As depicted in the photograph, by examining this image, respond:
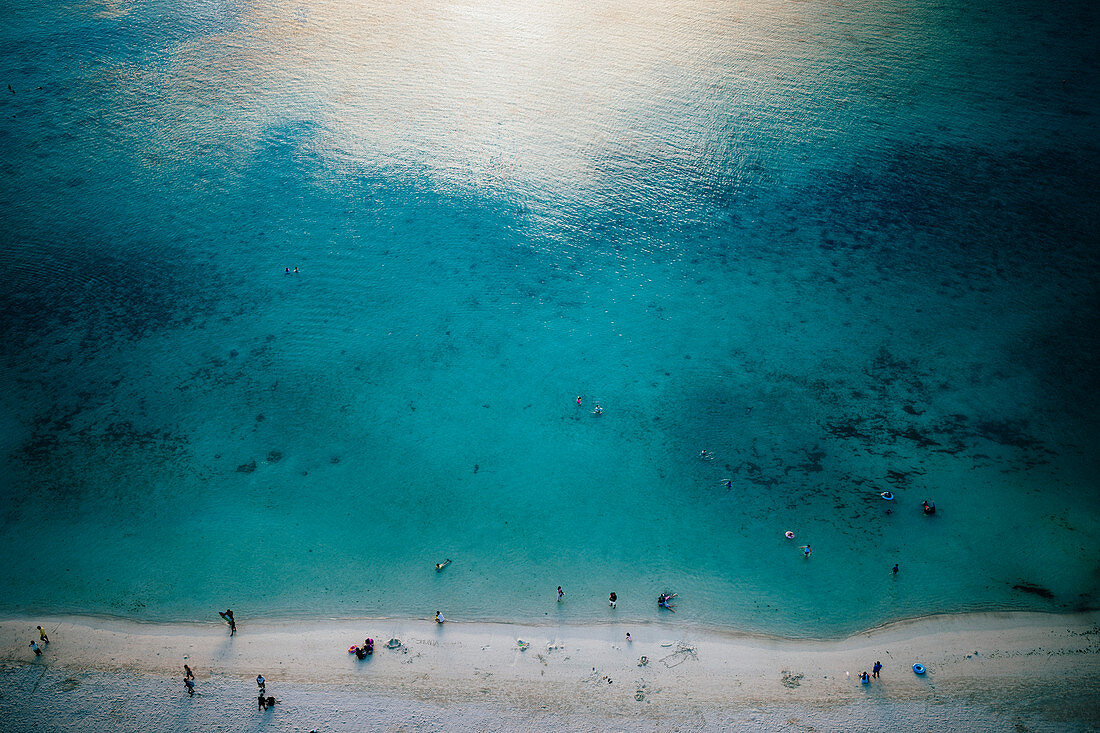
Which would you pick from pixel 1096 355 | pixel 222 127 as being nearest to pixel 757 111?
pixel 1096 355

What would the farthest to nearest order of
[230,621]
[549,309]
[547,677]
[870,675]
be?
1. [549,309]
2. [230,621]
3. [547,677]
4. [870,675]

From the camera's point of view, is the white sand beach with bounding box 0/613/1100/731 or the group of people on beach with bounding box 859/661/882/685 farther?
the group of people on beach with bounding box 859/661/882/685

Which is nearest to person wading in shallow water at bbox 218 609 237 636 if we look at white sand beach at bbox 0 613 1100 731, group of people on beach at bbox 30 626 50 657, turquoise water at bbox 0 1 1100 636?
white sand beach at bbox 0 613 1100 731

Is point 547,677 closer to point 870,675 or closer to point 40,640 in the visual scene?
point 870,675

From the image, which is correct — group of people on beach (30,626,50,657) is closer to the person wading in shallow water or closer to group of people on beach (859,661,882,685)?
the person wading in shallow water

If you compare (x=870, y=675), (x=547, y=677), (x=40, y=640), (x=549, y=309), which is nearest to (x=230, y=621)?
(x=40, y=640)

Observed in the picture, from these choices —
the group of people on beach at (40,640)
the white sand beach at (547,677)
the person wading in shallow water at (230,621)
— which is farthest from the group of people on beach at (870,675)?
the group of people on beach at (40,640)
